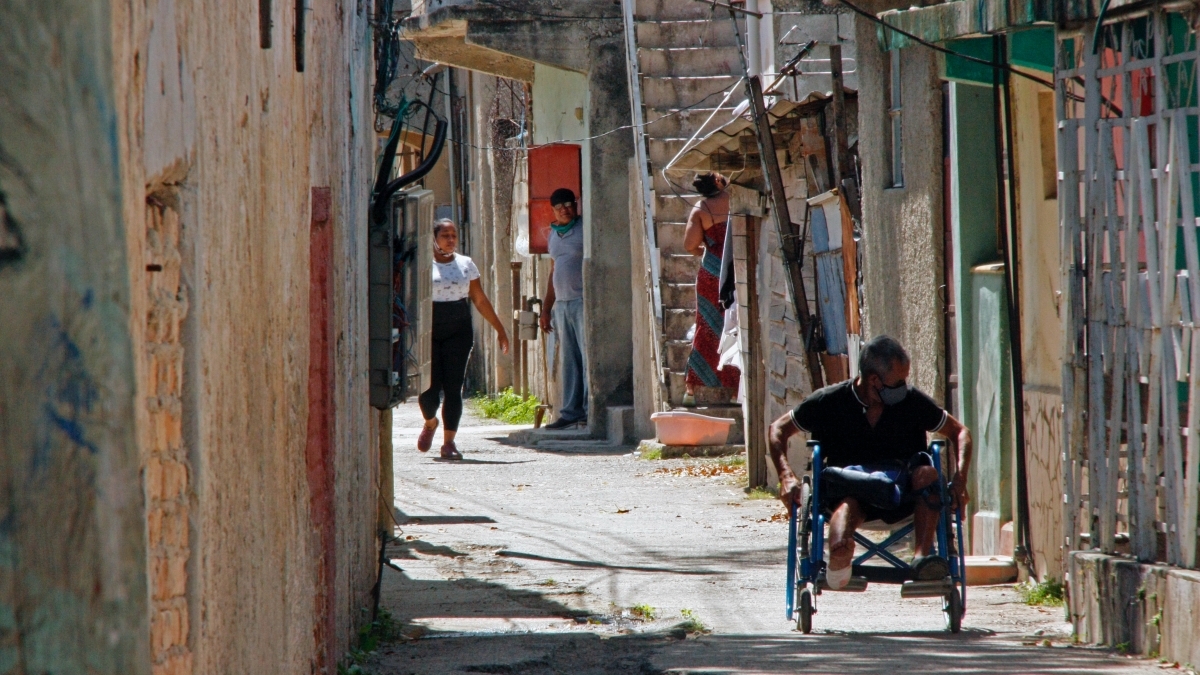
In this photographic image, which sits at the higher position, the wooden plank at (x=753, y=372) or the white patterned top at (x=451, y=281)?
the white patterned top at (x=451, y=281)

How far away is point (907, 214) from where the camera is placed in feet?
30.2

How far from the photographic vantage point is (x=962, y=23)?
7000 mm

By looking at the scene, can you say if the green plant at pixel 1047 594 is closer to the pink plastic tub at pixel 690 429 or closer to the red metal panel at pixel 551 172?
the pink plastic tub at pixel 690 429

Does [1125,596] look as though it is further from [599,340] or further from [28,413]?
[599,340]

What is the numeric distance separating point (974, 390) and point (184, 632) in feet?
20.8

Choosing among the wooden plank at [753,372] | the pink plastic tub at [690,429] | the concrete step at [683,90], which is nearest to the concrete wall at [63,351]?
the wooden plank at [753,372]

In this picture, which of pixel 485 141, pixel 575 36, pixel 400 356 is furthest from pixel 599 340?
pixel 400 356

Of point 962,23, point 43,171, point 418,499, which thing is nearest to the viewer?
point 43,171

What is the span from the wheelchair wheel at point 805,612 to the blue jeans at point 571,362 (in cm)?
1051

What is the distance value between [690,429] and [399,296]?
6.66 m

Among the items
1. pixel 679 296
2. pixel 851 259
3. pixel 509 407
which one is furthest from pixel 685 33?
pixel 509 407

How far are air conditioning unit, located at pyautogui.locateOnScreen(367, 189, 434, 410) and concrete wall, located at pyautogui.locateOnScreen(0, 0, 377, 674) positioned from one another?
79.2 inches

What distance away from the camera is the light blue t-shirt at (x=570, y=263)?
17.0 meters

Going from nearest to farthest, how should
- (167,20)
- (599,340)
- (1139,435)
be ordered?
(167,20) → (1139,435) → (599,340)
